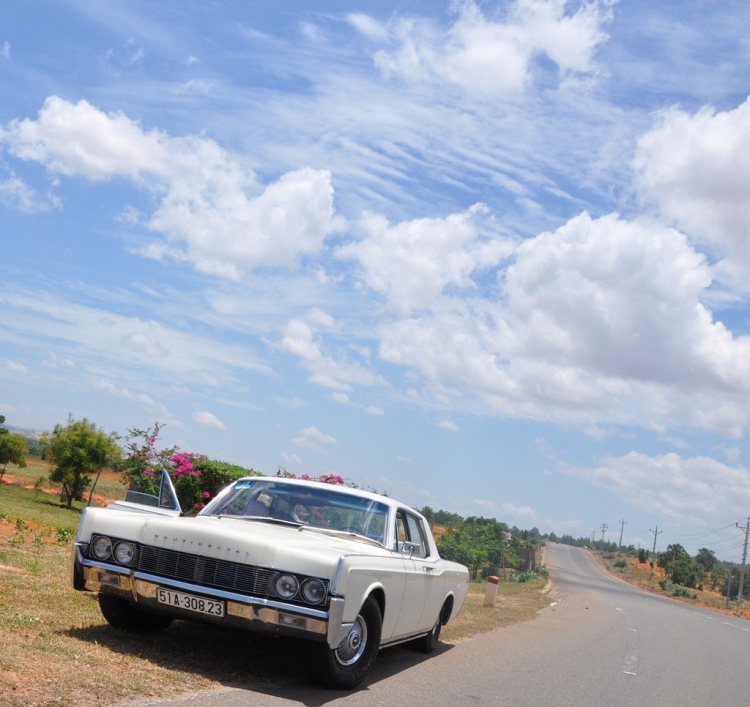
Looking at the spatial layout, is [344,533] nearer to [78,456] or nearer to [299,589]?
[299,589]

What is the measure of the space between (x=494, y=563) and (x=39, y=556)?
6235 centimetres

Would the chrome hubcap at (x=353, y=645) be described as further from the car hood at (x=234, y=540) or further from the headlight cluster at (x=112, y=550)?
the headlight cluster at (x=112, y=550)

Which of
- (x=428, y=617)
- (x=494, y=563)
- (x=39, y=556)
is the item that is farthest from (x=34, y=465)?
(x=428, y=617)

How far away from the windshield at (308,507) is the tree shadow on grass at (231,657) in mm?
1118

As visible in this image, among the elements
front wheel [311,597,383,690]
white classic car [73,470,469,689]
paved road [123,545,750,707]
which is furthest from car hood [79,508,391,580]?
paved road [123,545,750,707]

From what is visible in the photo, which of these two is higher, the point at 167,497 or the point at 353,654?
the point at 167,497

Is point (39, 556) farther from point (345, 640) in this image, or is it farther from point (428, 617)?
point (345, 640)

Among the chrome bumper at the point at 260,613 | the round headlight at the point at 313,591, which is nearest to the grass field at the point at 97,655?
the chrome bumper at the point at 260,613

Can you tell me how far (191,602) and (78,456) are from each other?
48483mm

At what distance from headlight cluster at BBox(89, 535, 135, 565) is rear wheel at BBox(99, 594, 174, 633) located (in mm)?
488

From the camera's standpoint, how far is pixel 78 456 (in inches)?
2036

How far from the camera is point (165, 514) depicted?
7418 millimetres

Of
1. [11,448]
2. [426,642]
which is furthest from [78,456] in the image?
[426,642]

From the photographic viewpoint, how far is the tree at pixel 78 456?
51.8m
